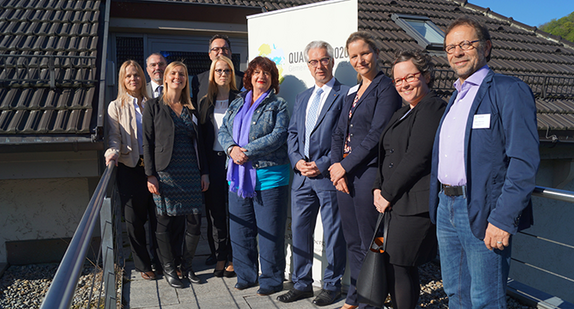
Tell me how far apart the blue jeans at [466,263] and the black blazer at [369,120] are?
0.63m

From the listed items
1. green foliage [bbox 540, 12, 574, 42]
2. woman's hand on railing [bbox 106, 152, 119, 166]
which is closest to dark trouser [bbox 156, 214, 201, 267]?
woman's hand on railing [bbox 106, 152, 119, 166]

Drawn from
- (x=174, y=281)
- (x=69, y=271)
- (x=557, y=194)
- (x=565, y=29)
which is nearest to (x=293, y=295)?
(x=174, y=281)

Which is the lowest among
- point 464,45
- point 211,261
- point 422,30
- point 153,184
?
point 211,261

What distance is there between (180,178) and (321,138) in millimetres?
1138

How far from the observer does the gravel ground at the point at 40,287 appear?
367 centimetres

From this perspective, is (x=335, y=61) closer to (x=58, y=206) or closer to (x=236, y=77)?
(x=236, y=77)

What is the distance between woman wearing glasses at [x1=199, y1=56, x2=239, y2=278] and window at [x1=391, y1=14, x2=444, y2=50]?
4.46 metres

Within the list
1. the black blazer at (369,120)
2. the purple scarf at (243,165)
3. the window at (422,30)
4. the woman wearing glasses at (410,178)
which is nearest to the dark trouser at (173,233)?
the purple scarf at (243,165)

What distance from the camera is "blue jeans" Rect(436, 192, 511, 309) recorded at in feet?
5.98

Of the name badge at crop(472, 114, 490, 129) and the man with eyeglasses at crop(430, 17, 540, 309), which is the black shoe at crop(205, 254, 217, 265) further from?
the name badge at crop(472, 114, 490, 129)

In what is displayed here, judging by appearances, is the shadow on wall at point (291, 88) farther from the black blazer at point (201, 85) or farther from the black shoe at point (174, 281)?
the black shoe at point (174, 281)

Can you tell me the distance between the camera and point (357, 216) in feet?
8.71

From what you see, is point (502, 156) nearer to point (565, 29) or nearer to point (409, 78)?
point (409, 78)

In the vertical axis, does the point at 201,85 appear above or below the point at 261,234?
above
